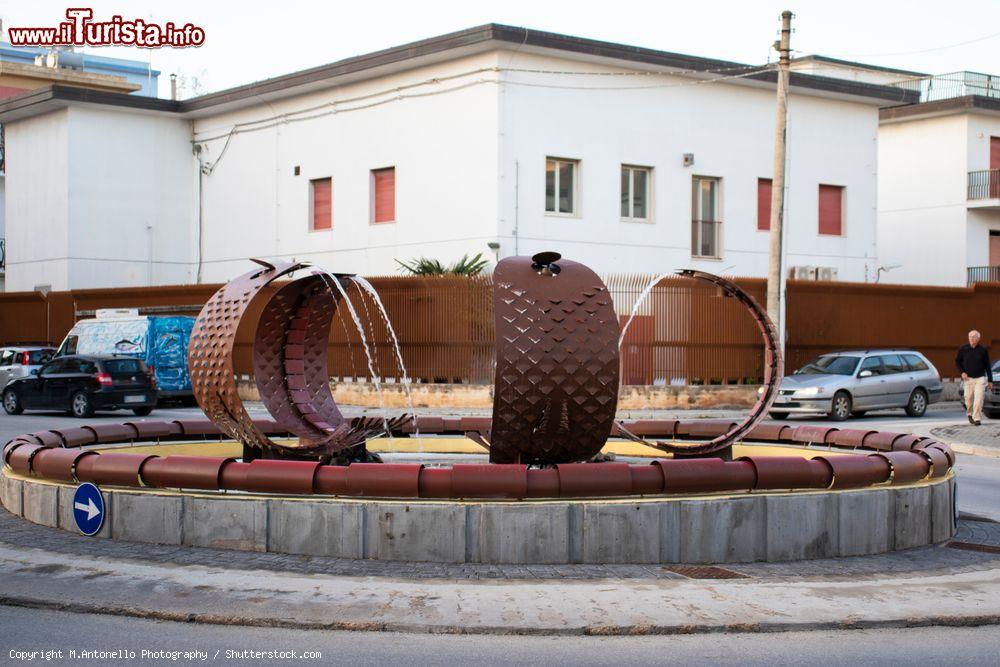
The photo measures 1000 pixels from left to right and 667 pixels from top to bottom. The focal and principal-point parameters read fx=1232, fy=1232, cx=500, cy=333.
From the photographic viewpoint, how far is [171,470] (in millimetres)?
9703

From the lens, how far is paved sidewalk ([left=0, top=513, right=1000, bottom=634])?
7.38 meters

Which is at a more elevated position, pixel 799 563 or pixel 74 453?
pixel 74 453

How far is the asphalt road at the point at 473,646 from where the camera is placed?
6672 millimetres

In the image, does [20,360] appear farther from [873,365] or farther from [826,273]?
[826,273]

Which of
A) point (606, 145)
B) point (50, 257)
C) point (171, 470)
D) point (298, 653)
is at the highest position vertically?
point (606, 145)

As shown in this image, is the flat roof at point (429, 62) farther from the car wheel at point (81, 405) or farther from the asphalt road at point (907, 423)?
the car wheel at point (81, 405)

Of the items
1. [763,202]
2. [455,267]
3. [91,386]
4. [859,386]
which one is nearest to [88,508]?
[91,386]

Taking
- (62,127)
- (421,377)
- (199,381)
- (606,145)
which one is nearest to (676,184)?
(606,145)

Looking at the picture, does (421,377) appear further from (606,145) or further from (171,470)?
(171,470)

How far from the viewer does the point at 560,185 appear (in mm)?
32719

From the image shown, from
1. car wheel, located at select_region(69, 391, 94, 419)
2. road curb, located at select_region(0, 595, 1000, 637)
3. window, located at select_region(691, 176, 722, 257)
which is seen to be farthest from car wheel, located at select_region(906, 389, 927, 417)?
road curb, located at select_region(0, 595, 1000, 637)

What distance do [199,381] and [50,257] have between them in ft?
106

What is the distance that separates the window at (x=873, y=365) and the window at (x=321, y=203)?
54.7 feet

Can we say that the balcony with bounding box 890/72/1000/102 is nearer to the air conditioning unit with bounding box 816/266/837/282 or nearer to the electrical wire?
the air conditioning unit with bounding box 816/266/837/282
